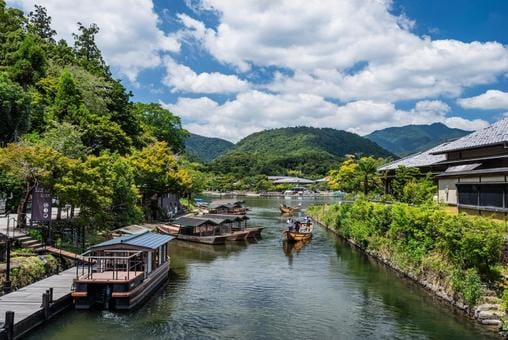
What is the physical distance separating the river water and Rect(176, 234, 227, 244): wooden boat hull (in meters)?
10.5

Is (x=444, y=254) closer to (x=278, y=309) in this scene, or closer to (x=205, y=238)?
(x=278, y=309)

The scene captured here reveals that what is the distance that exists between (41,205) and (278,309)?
1832 centimetres

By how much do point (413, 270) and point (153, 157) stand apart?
41.2m

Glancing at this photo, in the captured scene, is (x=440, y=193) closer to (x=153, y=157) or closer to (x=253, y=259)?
(x=253, y=259)

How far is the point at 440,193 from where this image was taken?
3959 centimetres

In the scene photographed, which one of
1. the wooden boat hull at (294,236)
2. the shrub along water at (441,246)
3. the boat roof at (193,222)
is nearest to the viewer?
the shrub along water at (441,246)

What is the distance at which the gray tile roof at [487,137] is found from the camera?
32.7 metres

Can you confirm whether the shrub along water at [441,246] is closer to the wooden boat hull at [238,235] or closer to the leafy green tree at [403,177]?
the leafy green tree at [403,177]

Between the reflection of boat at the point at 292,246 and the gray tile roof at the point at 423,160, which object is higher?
the gray tile roof at the point at 423,160

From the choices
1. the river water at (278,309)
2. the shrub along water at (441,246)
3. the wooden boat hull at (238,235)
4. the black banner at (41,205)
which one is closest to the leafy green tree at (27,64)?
the black banner at (41,205)

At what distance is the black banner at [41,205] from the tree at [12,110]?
542 inches

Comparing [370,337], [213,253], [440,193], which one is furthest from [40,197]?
[440,193]

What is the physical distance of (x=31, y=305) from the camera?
21.8 metres

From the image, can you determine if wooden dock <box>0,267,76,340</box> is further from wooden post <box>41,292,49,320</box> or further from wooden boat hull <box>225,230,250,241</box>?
wooden boat hull <box>225,230,250,241</box>
